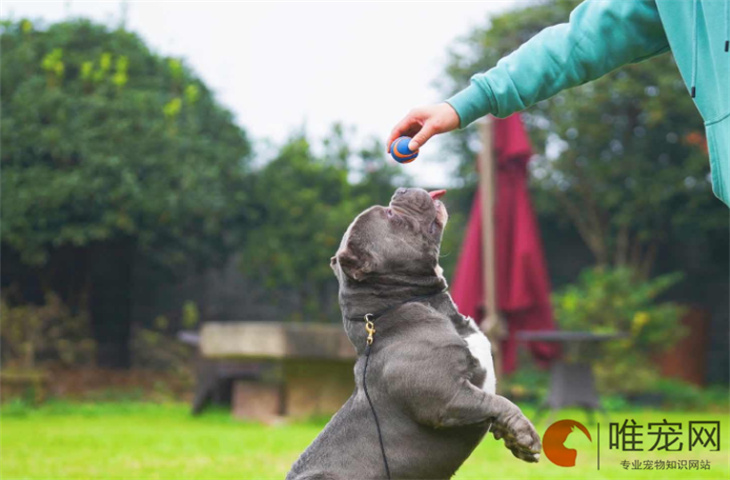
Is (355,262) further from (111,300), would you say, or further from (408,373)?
(111,300)

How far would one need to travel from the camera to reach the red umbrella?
7.93 m

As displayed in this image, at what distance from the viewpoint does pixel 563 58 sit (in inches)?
95.7

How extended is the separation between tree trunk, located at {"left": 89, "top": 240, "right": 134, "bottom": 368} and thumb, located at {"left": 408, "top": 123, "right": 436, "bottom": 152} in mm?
8832

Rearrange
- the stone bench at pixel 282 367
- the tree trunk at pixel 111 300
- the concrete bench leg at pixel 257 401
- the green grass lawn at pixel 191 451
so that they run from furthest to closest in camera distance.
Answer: the tree trunk at pixel 111 300, the concrete bench leg at pixel 257 401, the stone bench at pixel 282 367, the green grass lawn at pixel 191 451

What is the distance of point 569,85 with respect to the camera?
8.15 feet

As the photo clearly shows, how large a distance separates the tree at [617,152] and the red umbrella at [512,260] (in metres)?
3.37

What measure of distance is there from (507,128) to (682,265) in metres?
5.38

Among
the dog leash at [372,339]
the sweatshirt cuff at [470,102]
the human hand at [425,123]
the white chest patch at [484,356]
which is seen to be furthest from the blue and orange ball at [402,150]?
the white chest patch at [484,356]

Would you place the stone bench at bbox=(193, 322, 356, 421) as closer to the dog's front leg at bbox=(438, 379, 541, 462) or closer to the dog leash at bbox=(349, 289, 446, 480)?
the dog leash at bbox=(349, 289, 446, 480)

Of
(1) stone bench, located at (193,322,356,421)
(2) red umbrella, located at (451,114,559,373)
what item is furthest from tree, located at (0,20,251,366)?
(2) red umbrella, located at (451,114,559,373)

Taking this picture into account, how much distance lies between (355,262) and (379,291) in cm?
11

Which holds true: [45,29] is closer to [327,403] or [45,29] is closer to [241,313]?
[241,313]

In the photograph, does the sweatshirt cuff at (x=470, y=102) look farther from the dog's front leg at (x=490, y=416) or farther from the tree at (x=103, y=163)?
the tree at (x=103, y=163)

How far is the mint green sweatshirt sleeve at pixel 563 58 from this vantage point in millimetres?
2402
